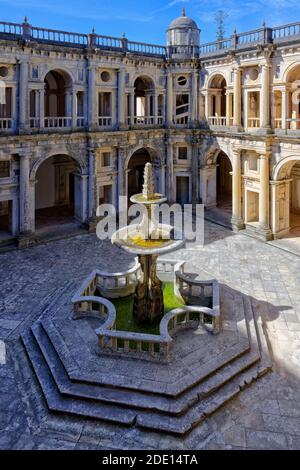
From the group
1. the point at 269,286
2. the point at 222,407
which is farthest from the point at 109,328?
the point at 269,286

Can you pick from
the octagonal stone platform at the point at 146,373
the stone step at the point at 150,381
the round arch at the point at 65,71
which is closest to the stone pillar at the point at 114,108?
the round arch at the point at 65,71

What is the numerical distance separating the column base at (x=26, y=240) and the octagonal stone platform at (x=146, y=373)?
10.6 metres

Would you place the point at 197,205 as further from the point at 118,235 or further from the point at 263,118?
the point at 118,235

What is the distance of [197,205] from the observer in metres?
33.1

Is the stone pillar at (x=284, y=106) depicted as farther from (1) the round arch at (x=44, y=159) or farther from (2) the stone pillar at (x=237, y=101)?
(1) the round arch at (x=44, y=159)

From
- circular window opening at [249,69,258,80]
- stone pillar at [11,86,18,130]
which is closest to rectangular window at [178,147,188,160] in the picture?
circular window opening at [249,69,258,80]

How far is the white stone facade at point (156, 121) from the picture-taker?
976 inches

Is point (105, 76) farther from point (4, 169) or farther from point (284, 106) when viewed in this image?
point (284, 106)

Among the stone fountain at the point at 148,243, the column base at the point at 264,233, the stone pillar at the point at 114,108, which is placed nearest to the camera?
the stone fountain at the point at 148,243

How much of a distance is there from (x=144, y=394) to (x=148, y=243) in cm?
517

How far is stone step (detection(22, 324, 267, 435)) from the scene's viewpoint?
1130 centimetres

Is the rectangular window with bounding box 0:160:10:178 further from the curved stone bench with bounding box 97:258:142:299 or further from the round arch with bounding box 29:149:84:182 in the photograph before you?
the curved stone bench with bounding box 97:258:142:299

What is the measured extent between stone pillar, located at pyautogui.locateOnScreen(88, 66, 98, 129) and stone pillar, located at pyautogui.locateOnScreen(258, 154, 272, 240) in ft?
36.5

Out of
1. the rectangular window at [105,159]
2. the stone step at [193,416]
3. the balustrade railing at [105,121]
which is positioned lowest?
the stone step at [193,416]
